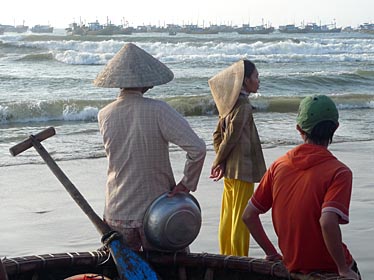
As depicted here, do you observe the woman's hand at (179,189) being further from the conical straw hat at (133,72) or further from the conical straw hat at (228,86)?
the conical straw hat at (228,86)

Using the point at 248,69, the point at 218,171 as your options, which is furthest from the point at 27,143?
the point at 248,69

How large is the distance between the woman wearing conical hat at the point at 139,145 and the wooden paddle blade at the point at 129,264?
0.19m

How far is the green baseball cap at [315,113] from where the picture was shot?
11.2 feet

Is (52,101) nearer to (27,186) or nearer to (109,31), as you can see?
(27,186)

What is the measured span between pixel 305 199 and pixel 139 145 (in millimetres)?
1194

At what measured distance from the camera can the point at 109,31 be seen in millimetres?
67938

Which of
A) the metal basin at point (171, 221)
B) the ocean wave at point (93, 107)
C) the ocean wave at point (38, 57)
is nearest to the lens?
the metal basin at point (171, 221)

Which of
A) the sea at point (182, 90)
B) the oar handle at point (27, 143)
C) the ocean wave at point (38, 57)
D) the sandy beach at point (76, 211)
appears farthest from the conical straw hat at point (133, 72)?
the ocean wave at point (38, 57)

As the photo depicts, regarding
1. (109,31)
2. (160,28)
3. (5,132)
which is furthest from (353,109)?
(160,28)

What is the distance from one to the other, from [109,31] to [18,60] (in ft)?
112

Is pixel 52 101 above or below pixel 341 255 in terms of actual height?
below

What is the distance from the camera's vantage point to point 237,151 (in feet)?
17.7

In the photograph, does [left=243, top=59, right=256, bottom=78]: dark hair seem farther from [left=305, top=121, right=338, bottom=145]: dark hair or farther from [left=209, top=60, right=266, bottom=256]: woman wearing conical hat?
[left=305, top=121, right=338, bottom=145]: dark hair

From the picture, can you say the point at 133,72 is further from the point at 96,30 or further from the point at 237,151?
the point at 96,30
